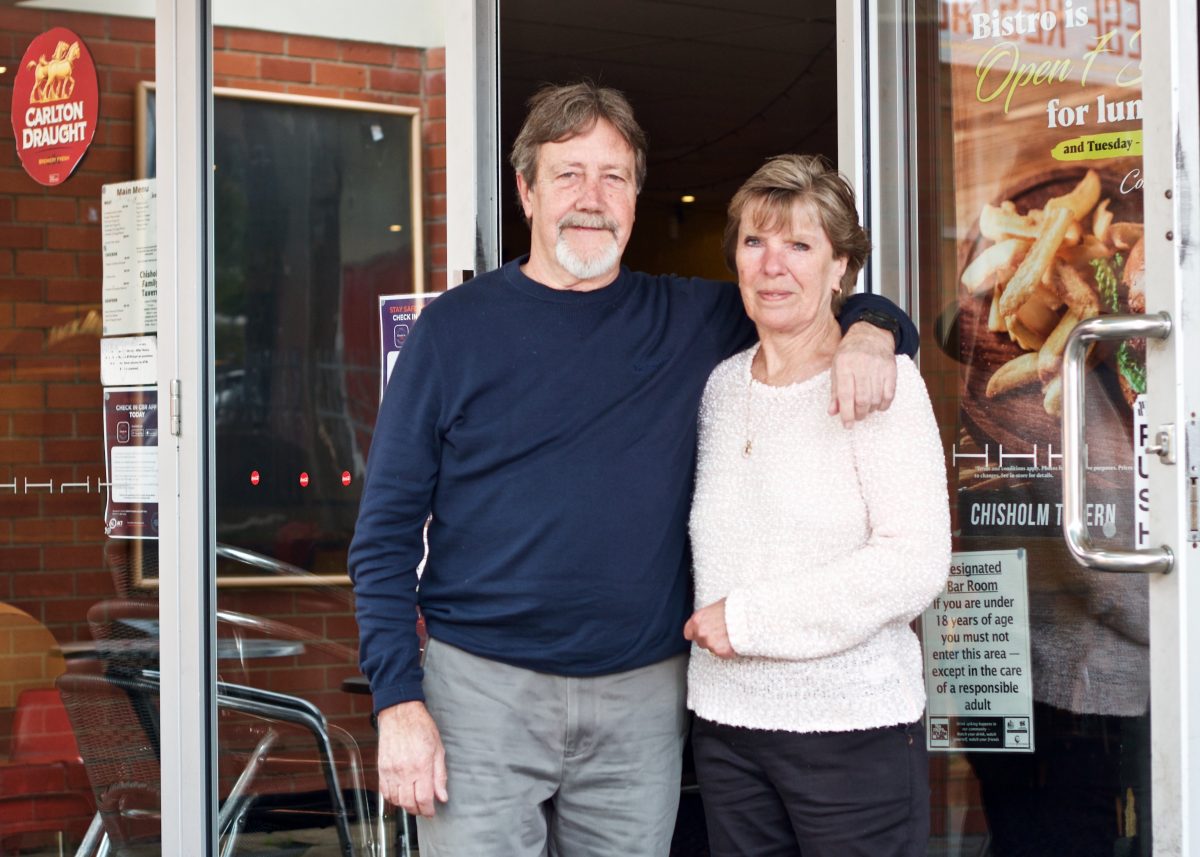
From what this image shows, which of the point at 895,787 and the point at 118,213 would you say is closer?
the point at 895,787

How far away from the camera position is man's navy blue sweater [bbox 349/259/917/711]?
204 centimetres

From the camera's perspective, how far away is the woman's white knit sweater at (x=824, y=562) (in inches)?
71.9

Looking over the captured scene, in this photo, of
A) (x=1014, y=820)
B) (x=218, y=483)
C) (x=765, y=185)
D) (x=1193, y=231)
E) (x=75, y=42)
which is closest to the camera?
(x=1193, y=231)

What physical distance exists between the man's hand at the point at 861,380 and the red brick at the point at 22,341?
246cm

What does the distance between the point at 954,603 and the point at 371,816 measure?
5.22 feet

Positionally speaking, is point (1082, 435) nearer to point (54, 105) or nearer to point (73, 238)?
point (73, 238)

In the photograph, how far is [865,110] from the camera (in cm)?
261

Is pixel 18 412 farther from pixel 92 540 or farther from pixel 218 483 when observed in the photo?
pixel 218 483

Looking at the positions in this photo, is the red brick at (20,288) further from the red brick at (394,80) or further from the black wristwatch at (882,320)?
the black wristwatch at (882,320)

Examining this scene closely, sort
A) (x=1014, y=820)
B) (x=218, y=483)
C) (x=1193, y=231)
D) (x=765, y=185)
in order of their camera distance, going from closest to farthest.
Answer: (x=1193, y=231)
(x=765, y=185)
(x=1014, y=820)
(x=218, y=483)

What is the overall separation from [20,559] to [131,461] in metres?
0.52

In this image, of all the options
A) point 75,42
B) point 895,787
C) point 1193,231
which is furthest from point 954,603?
point 75,42

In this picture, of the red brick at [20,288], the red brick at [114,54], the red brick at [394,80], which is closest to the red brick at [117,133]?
the red brick at [114,54]

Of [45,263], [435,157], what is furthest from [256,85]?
[45,263]
